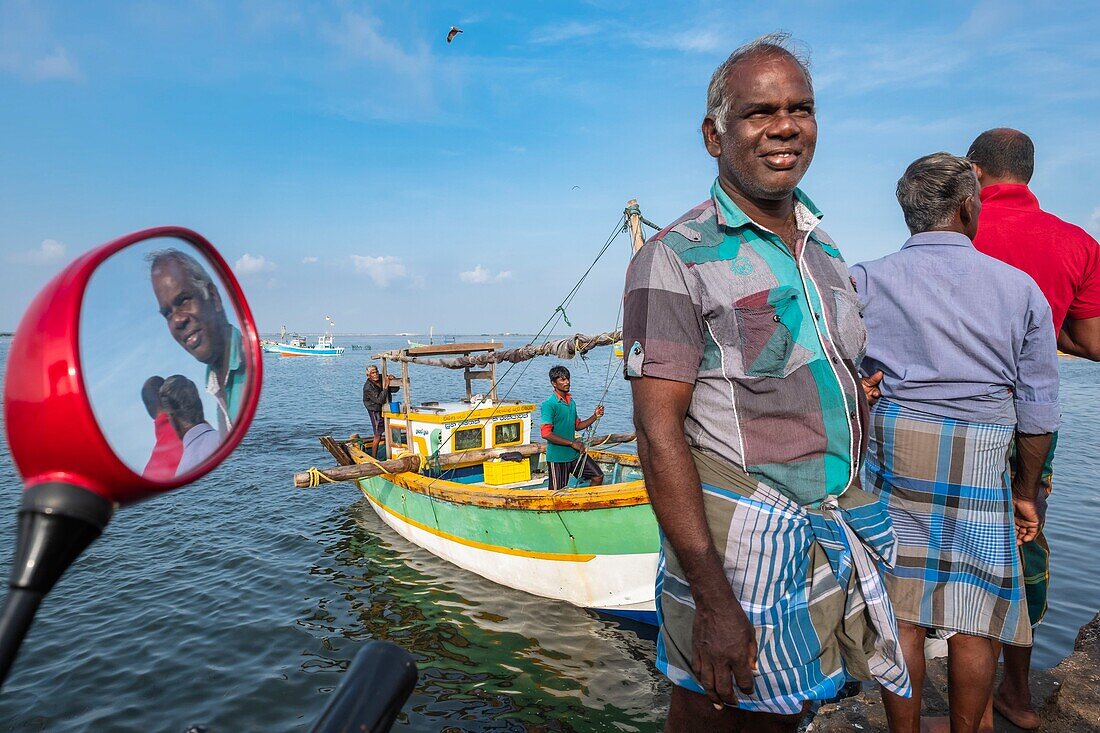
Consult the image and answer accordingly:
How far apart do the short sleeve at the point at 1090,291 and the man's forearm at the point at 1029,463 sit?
757 millimetres

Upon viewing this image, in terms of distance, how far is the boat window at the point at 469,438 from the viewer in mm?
12078

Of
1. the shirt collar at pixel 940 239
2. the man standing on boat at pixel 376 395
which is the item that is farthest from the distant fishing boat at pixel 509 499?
the shirt collar at pixel 940 239

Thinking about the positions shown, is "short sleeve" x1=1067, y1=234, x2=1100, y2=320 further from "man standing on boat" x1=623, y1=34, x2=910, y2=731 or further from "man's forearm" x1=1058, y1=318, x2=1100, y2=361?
"man standing on boat" x1=623, y1=34, x2=910, y2=731

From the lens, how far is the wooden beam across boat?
10227 mm

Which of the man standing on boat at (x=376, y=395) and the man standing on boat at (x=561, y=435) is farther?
the man standing on boat at (x=376, y=395)

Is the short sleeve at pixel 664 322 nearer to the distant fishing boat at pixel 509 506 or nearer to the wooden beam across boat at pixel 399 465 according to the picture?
the distant fishing boat at pixel 509 506

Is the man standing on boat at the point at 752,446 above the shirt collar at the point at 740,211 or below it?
below

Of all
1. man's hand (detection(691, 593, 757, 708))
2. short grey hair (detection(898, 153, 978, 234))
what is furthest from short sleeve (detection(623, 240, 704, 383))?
short grey hair (detection(898, 153, 978, 234))

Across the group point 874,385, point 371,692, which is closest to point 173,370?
point 371,692

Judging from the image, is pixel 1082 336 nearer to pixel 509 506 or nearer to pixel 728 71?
pixel 728 71

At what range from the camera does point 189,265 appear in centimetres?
105

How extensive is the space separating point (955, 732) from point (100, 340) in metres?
3.45

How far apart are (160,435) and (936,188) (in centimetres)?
301

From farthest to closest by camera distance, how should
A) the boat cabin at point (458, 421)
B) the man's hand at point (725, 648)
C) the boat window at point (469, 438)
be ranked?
the boat window at point (469, 438) → the boat cabin at point (458, 421) → the man's hand at point (725, 648)
